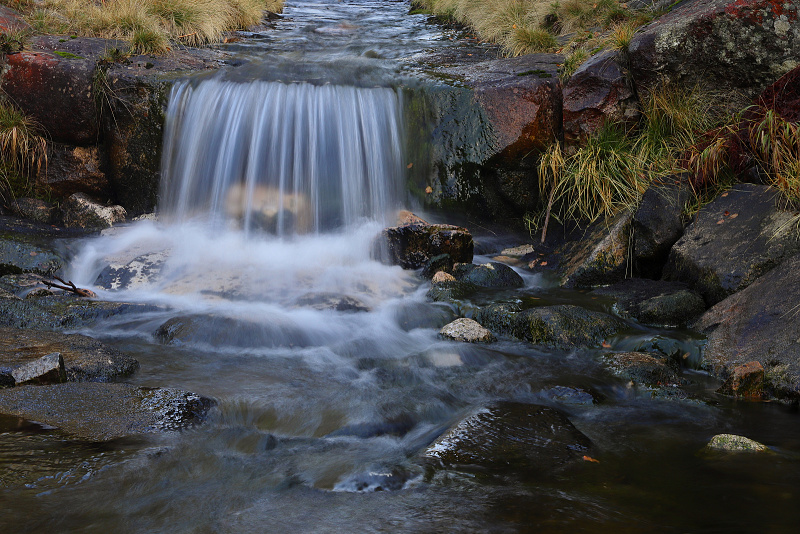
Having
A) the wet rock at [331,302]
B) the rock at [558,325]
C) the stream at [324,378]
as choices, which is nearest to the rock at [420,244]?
the stream at [324,378]

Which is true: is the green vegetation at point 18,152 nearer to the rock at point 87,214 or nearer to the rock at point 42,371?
the rock at point 87,214

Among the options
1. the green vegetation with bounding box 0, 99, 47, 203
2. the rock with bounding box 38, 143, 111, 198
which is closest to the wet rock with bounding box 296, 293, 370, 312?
the rock with bounding box 38, 143, 111, 198

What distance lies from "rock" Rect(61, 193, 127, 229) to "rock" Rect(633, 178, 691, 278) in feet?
19.3

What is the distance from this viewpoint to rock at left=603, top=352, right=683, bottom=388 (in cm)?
404

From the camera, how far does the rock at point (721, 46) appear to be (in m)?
5.59

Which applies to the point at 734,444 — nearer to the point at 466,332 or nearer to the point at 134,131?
the point at 466,332

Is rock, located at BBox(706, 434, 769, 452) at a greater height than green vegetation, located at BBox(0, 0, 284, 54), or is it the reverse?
green vegetation, located at BBox(0, 0, 284, 54)

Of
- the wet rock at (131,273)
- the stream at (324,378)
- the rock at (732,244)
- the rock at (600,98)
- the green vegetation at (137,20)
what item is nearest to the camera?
the stream at (324,378)

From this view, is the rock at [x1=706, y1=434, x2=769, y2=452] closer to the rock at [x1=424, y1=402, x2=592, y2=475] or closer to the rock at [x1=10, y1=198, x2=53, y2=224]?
the rock at [x1=424, y1=402, x2=592, y2=475]

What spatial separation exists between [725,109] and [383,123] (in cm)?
377

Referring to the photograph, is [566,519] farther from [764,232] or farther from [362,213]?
[362,213]

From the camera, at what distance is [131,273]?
614 cm

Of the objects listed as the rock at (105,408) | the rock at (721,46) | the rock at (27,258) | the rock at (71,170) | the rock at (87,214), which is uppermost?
the rock at (721,46)

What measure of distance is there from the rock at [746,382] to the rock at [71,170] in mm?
7134
